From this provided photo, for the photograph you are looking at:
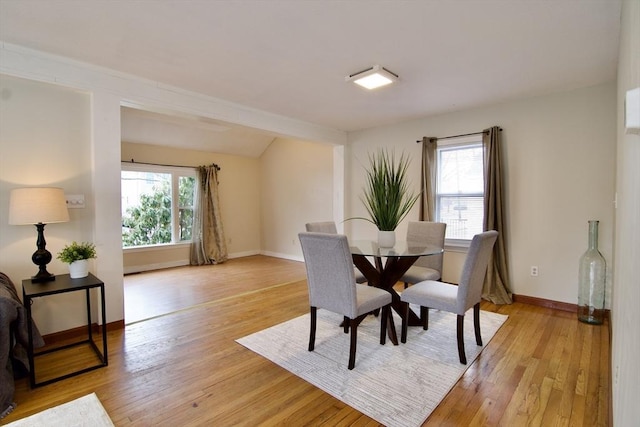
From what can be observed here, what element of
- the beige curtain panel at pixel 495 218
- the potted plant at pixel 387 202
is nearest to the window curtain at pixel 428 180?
the beige curtain panel at pixel 495 218

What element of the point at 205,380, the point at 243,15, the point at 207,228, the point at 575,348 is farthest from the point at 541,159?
the point at 207,228

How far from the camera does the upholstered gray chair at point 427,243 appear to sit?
10.2 ft

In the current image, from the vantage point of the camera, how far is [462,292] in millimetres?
2268

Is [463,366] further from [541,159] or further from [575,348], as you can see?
[541,159]

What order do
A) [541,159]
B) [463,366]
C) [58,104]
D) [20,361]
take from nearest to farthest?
[20,361], [463,366], [58,104], [541,159]

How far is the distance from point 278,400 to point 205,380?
1.84ft

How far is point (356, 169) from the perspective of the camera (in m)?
5.27

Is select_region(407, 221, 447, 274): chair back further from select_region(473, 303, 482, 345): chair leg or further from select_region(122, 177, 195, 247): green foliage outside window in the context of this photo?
select_region(122, 177, 195, 247): green foliage outside window

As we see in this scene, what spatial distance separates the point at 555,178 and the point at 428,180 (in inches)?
54.0

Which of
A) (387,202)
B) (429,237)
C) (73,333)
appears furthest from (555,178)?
(73,333)

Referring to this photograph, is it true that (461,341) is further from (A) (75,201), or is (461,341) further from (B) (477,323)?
(A) (75,201)

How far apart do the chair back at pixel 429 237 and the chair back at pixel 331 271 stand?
60.5 inches

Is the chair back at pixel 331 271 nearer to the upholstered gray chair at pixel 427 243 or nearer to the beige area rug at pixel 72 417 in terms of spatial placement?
the upholstered gray chair at pixel 427 243

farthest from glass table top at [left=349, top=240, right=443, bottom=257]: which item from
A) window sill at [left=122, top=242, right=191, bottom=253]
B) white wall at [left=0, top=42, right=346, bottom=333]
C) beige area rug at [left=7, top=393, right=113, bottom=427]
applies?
Result: window sill at [left=122, top=242, right=191, bottom=253]
